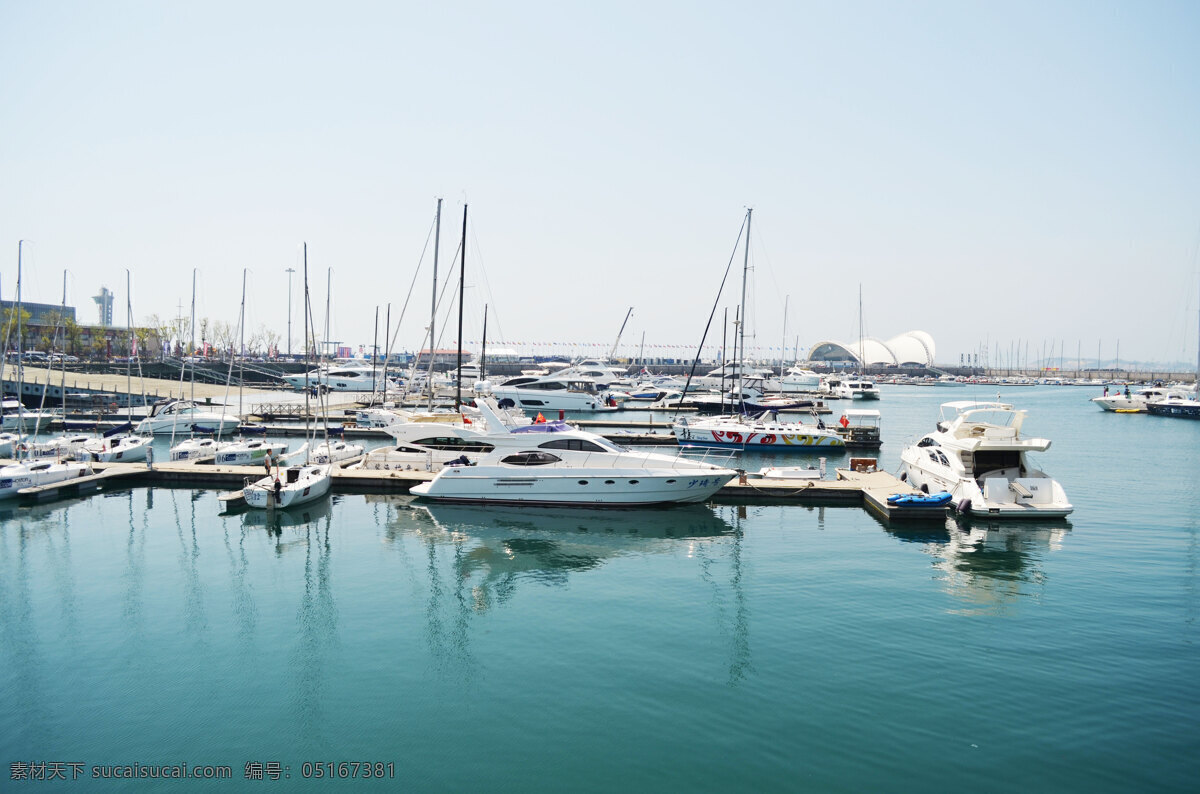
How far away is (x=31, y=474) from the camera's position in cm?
3061

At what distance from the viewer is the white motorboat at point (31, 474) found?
99.1 ft

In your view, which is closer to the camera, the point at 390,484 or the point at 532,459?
the point at 532,459

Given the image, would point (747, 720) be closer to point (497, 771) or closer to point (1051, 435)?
point (497, 771)

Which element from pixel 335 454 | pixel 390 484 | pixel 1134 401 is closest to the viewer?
pixel 390 484

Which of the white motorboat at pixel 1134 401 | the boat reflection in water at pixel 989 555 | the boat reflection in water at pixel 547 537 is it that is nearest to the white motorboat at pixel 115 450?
the boat reflection in water at pixel 547 537

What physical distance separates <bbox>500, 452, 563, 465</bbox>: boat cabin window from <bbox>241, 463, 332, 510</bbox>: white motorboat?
26.1 feet

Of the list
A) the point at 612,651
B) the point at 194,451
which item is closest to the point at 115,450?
the point at 194,451

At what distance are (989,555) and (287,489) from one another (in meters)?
25.7

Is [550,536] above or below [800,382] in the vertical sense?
below

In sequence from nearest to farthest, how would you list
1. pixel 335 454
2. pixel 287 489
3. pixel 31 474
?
pixel 287 489 < pixel 31 474 < pixel 335 454

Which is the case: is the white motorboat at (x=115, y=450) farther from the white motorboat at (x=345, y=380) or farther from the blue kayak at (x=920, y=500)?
the white motorboat at (x=345, y=380)

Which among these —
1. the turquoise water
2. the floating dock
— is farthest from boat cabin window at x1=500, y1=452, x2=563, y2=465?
the floating dock

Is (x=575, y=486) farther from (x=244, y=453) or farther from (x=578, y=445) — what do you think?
(x=244, y=453)

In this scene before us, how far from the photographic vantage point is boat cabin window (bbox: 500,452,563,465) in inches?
1189
